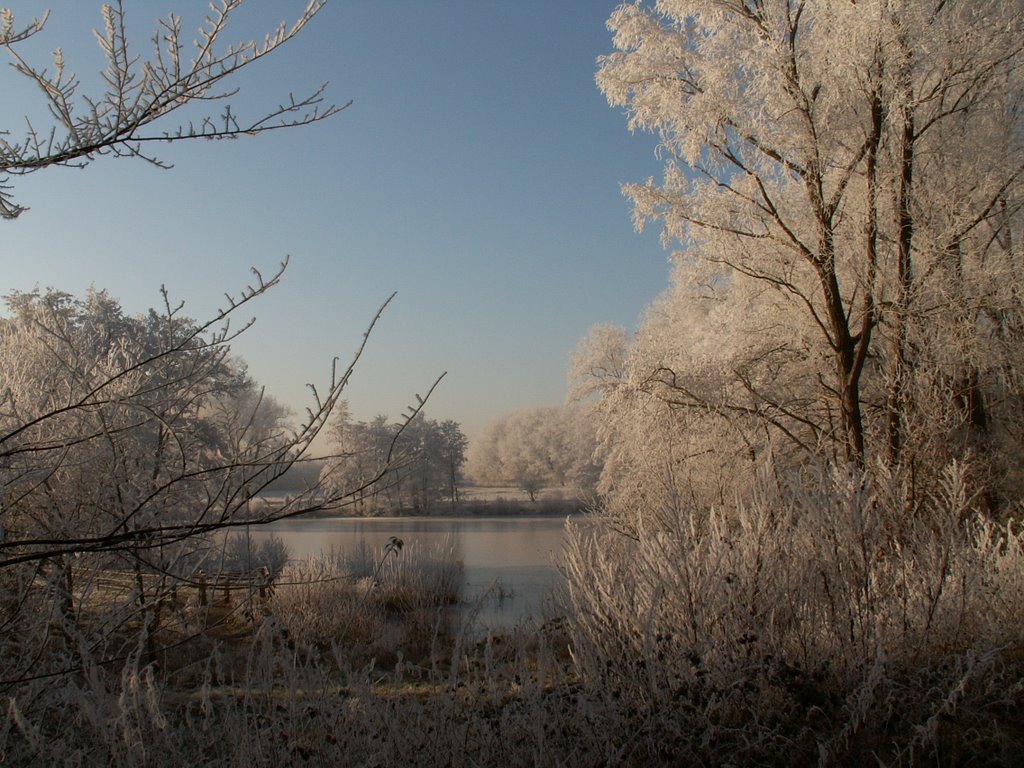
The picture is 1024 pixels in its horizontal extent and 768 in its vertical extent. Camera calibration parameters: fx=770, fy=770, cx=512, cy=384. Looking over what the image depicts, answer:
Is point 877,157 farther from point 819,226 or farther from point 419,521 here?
point 419,521

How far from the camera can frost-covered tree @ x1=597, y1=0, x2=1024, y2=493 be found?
891 centimetres

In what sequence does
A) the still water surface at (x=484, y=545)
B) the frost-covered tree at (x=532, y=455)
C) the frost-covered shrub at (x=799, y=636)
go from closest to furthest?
the frost-covered shrub at (x=799, y=636), the still water surface at (x=484, y=545), the frost-covered tree at (x=532, y=455)

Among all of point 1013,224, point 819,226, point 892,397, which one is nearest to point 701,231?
point 819,226

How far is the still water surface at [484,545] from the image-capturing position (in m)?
12.5

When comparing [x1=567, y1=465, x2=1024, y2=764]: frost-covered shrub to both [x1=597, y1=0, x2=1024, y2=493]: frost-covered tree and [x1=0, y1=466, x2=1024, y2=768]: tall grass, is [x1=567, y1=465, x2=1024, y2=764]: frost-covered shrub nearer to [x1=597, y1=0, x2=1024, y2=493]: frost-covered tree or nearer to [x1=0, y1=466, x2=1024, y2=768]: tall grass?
[x1=0, y1=466, x2=1024, y2=768]: tall grass

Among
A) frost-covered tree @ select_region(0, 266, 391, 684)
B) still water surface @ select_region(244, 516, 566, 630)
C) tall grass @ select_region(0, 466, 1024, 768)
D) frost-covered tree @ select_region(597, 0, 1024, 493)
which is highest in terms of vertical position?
frost-covered tree @ select_region(597, 0, 1024, 493)

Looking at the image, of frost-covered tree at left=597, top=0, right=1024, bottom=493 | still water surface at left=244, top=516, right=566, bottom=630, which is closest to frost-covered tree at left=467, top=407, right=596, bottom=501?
still water surface at left=244, top=516, right=566, bottom=630

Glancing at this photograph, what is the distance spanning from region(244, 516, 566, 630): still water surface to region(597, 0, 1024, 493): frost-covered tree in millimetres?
4184

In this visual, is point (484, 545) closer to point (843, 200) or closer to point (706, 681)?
point (843, 200)

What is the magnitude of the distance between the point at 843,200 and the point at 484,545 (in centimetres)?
1663

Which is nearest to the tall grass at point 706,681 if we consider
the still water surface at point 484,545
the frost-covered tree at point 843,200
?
the still water surface at point 484,545

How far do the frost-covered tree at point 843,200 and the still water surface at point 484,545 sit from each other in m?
4.18

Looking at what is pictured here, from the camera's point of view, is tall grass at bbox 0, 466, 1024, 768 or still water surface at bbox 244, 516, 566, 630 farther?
still water surface at bbox 244, 516, 566, 630

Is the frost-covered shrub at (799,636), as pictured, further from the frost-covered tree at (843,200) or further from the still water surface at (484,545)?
the frost-covered tree at (843,200)
